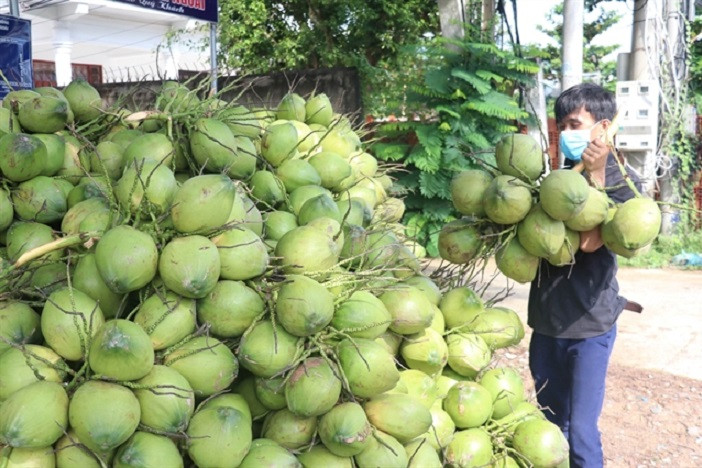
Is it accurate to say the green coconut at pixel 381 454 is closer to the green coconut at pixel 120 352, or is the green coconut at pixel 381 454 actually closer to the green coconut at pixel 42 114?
the green coconut at pixel 120 352

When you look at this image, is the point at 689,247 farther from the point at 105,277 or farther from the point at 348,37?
the point at 105,277

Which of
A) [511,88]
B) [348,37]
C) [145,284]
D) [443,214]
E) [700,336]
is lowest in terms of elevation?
[700,336]

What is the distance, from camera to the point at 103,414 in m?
1.31

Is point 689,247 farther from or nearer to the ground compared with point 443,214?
nearer to the ground

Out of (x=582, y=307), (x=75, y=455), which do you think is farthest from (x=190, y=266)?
(x=582, y=307)

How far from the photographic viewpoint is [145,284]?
5.07 ft

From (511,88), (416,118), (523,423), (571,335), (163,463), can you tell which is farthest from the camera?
(416,118)

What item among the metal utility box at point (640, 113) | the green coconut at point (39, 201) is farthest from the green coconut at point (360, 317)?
the metal utility box at point (640, 113)

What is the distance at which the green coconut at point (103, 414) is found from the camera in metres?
1.31

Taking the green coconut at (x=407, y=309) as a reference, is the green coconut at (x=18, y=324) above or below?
above

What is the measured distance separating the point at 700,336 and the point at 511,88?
12.4 ft

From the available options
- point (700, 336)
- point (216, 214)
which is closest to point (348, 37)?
point (700, 336)

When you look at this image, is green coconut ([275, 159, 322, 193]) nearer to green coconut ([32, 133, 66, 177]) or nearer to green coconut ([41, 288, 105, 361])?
green coconut ([32, 133, 66, 177])

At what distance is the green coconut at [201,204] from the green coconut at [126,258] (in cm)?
9
